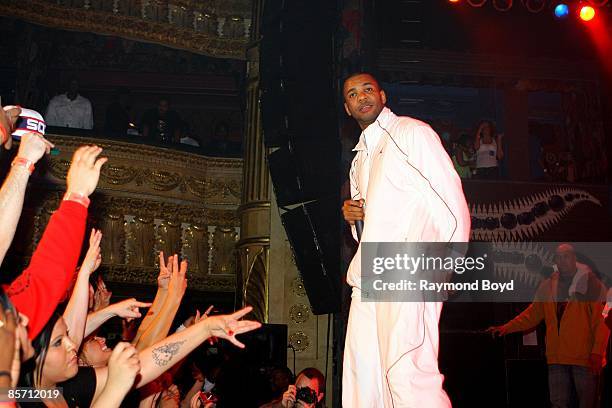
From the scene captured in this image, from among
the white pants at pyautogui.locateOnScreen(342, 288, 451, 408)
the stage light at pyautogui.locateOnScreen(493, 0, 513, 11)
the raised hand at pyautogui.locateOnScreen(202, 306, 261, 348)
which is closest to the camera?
the raised hand at pyautogui.locateOnScreen(202, 306, 261, 348)

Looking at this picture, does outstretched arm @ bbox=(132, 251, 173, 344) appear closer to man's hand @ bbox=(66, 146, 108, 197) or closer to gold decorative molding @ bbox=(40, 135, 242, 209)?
man's hand @ bbox=(66, 146, 108, 197)

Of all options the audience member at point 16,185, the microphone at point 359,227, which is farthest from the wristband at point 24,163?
the microphone at point 359,227

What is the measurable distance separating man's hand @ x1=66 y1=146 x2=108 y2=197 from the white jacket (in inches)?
62.9

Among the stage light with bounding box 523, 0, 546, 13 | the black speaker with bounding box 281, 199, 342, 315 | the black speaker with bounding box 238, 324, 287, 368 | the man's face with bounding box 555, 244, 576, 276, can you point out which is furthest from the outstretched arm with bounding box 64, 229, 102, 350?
the stage light with bounding box 523, 0, 546, 13

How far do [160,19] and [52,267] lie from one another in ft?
37.5

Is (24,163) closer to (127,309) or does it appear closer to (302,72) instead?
(127,309)

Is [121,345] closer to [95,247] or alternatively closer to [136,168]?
[95,247]

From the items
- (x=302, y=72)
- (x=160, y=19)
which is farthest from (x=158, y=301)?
(x=160, y=19)

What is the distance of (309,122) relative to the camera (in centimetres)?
838

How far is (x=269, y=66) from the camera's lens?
8625 mm

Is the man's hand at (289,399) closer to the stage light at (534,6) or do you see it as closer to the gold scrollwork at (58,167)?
the gold scrollwork at (58,167)

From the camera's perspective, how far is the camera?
5.01 m

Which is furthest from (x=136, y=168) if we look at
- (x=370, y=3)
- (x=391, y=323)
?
(x=391, y=323)

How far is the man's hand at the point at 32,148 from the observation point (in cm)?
275
